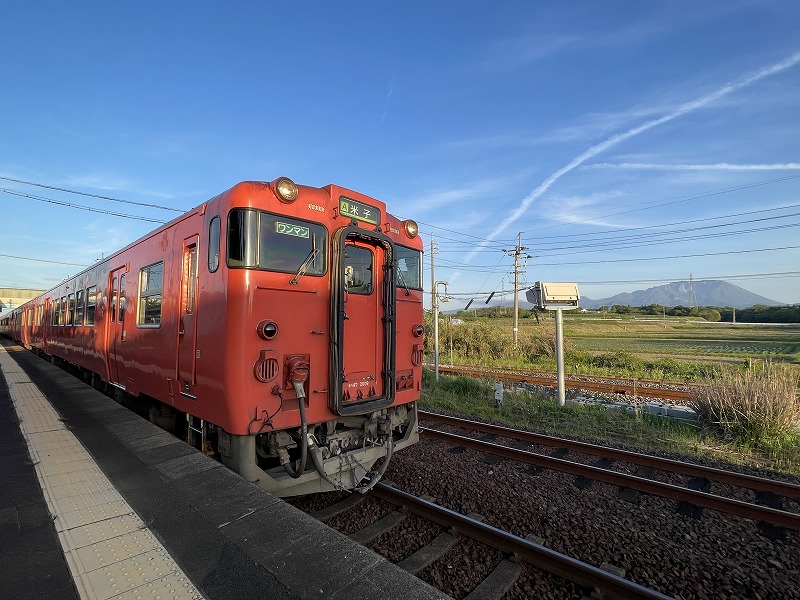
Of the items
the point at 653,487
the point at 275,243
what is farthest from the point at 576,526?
the point at 275,243

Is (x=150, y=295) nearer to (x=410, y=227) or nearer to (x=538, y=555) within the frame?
(x=410, y=227)

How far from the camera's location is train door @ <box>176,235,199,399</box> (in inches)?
188

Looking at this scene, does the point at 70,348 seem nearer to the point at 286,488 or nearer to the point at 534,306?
the point at 286,488

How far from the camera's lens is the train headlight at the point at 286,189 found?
14.1 feet

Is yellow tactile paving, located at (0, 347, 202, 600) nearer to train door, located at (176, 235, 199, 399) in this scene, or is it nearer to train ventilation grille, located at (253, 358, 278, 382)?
train door, located at (176, 235, 199, 399)

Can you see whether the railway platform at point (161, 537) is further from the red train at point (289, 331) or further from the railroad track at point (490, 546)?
the railroad track at point (490, 546)

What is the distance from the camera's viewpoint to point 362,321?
5.11m


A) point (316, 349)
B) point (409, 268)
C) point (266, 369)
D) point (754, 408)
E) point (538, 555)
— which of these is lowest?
point (538, 555)

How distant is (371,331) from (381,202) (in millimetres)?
1645

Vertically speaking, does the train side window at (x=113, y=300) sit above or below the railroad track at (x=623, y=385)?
above

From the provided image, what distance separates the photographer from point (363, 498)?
5.27 metres

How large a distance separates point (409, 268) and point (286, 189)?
223 centimetres

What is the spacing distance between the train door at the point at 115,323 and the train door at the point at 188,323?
311cm

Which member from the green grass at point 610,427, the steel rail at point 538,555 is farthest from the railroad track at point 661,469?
the steel rail at point 538,555
